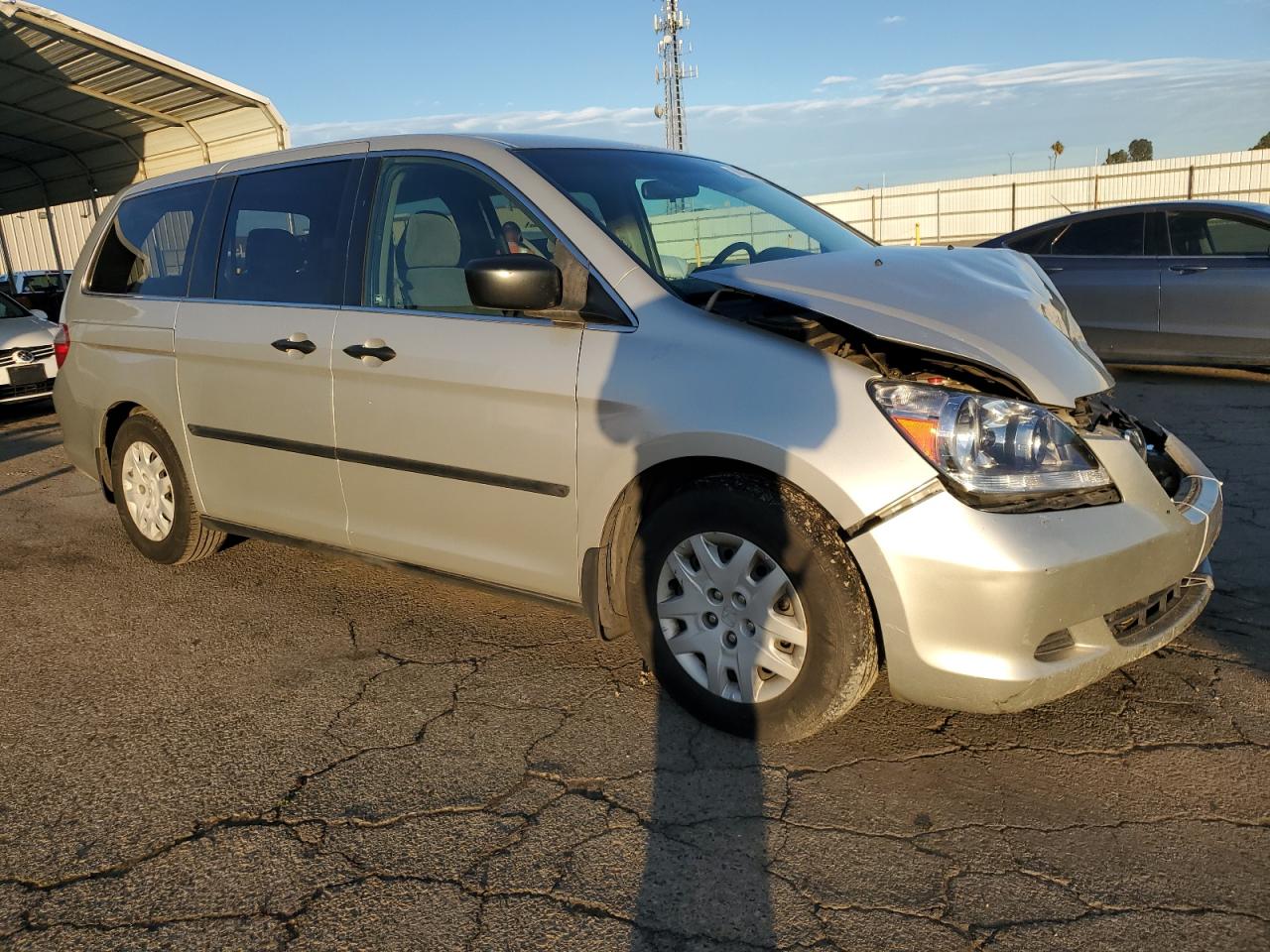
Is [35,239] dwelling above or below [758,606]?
above

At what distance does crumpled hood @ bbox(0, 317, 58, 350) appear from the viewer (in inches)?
394

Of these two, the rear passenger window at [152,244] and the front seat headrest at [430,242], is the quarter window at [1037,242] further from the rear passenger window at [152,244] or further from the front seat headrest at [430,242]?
the rear passenger window at [152,244]

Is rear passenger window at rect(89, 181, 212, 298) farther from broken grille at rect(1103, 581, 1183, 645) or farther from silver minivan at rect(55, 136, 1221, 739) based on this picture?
broken grille at rect(1103, 581, 1183, 645)

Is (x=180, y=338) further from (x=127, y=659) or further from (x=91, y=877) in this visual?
(x=91, y=877)

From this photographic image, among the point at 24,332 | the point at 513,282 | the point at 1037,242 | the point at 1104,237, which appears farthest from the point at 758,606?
the point at 24,332

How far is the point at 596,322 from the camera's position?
3.13m

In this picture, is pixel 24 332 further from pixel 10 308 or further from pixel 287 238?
pixel 287 238

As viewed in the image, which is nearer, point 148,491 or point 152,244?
point 152,244

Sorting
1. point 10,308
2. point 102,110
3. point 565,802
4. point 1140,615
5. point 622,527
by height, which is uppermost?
point 102,110

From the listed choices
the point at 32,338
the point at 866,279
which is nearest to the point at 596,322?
the point at 866,279

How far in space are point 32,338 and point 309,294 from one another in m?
7.85

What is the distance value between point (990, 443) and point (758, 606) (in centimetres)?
75

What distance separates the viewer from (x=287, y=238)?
158 inches

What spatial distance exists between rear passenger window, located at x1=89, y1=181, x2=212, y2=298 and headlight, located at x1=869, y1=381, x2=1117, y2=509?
10.6ft
